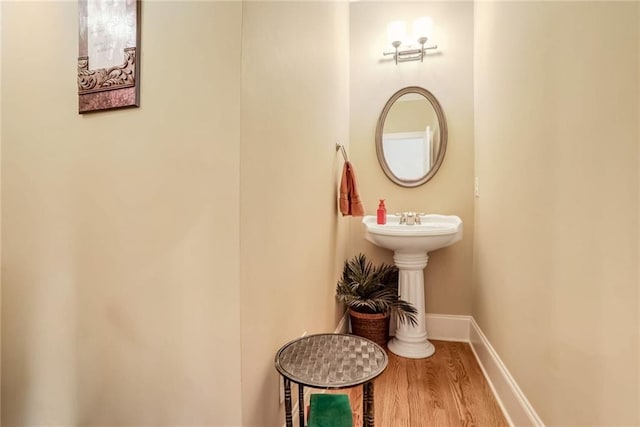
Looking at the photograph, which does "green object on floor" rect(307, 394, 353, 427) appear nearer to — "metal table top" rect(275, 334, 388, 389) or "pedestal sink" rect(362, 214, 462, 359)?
"metal table top" rect(275, 334, 388, 389)

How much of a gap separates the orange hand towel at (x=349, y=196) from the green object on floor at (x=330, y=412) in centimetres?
108

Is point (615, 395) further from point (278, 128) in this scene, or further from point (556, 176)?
point (278, 128)

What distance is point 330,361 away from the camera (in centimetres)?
108

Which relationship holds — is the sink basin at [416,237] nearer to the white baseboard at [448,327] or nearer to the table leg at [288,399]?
the white baseboard at [448,327]

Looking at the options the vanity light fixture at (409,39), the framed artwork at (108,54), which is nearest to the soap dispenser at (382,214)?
the vanity light fixture at (409,39)

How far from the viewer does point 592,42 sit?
888mm

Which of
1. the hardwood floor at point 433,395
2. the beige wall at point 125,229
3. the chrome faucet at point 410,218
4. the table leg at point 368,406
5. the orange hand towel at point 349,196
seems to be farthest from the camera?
the chrome faucet at point 410,218

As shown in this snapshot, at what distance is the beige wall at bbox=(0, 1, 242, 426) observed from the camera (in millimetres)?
913

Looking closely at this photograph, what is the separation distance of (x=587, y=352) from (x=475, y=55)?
6.66ft

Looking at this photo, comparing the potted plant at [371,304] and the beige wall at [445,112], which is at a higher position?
the beige wall at [445,112]

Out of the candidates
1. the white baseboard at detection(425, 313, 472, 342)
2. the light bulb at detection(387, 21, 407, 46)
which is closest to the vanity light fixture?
the light bulb at detection(387, 21, 407, 46)

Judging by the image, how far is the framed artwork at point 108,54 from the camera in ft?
3.26

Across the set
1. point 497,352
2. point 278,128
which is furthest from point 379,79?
point 497,352

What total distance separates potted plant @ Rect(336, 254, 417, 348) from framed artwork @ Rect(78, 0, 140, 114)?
1576 mm
